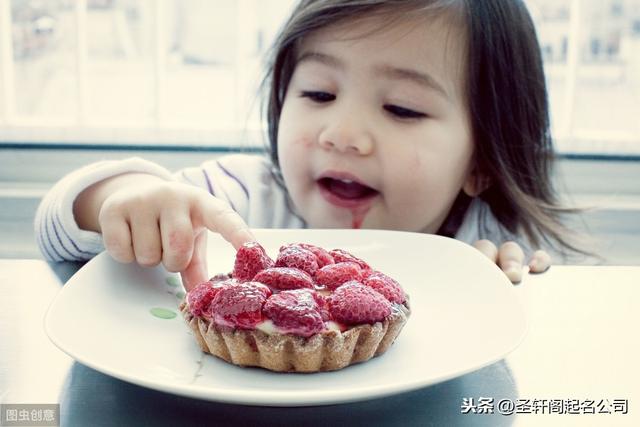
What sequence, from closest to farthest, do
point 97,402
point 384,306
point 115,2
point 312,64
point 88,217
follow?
point 97,402 → point 384,306 → point 88,217 → point 312,64 → point 115,2

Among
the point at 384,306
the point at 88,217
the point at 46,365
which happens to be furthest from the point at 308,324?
the point at 88,217

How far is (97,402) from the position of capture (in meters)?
0.65

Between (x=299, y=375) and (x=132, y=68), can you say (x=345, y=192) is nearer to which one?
(x=299, y=375)

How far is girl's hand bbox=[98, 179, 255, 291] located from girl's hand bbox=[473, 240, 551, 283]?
38cm

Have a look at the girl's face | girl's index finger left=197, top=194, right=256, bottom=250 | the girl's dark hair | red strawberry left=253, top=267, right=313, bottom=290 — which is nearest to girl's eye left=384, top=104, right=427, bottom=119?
the girl's face

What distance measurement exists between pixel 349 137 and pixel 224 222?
0.41m

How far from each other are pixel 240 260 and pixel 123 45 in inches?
66.4

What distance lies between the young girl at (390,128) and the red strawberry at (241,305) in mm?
422

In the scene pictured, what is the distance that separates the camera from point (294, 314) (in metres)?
0.71

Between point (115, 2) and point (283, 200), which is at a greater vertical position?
point (115, 2)

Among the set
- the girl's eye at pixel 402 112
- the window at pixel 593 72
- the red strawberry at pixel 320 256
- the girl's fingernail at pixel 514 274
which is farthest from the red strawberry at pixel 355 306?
the window at pixel 593 72

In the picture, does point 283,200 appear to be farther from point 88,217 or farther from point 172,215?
point 172,215

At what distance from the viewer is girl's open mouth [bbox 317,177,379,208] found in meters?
1.38

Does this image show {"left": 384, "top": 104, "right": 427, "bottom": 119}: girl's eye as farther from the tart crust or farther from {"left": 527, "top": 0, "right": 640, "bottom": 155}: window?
{"left": 527, "top": 0, "right": 640, "bottom": 155}: window
